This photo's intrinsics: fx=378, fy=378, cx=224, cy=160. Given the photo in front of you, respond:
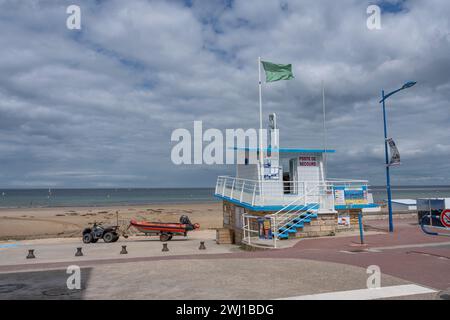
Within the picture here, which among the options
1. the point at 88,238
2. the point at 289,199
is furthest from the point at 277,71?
the point at 88,238

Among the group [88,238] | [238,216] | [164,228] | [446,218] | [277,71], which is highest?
[277,71]

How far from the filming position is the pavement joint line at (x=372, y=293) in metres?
8.05

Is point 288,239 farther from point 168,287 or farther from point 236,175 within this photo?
point 168,287

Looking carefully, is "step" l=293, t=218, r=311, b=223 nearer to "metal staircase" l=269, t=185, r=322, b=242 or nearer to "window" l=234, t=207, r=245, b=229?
"metal staircase" l=269, t=185, r=322, b=242

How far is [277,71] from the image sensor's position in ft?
70.8

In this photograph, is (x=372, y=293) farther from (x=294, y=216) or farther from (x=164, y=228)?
(x=164, y=228)

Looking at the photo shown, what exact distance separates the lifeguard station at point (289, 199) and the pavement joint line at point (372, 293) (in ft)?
26.4

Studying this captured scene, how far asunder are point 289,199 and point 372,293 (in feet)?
39.2

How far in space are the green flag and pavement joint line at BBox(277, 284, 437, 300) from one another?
1489 cm

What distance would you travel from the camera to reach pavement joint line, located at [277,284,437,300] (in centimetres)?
805

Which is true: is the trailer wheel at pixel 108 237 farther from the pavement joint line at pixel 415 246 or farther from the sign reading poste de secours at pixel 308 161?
the pavement joint line at pixel 415 246

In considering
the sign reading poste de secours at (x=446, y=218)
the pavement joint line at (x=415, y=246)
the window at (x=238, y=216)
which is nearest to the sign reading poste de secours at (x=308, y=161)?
the window at (x=238, y=216)

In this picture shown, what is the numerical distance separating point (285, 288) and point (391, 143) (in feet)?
43.7

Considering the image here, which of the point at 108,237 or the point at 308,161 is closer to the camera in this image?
the point at 308,161
